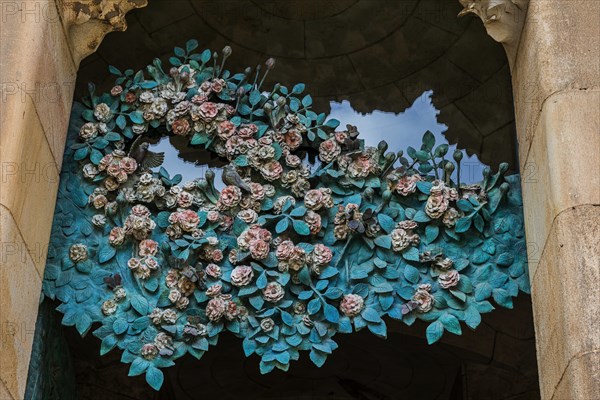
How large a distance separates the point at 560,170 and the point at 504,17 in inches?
36.1

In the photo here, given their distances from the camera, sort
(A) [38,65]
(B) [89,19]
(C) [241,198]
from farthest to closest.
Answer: (B) [89,19]
(C) [241,198]
(A) [38,65]

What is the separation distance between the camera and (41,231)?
17.1ft

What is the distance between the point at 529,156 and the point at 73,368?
2.61 metres

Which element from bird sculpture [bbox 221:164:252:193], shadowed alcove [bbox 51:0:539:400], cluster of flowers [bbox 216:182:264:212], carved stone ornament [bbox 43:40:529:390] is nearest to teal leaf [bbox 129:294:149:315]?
carved stone ornament [bbox 43:40:529:390]

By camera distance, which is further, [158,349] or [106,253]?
[106,253]

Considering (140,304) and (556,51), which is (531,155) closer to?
(556,51)

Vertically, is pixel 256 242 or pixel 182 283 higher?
pixel 256 242

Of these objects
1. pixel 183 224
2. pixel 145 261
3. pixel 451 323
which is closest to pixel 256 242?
pixel 183 224

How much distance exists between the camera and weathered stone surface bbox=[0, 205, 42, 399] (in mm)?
4648

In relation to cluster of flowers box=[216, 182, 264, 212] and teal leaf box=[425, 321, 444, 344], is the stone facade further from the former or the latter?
cluster of flowers box=[216, 182, 264, 212]

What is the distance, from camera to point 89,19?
560 centimetres

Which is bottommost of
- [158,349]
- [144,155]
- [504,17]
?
[158,349]

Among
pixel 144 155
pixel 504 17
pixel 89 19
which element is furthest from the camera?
pixel 144 155

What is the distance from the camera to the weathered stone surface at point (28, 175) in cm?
482
